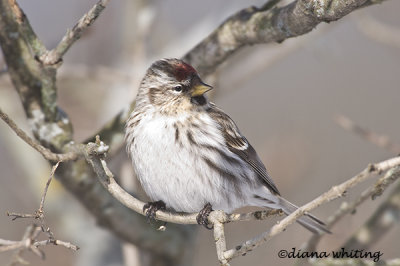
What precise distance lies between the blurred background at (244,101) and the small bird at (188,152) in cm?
42

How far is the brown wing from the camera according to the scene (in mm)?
3123

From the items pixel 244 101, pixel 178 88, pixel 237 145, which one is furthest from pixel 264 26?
pixel 244 101

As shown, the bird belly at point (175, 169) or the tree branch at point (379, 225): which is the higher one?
the bird belly at point (175, 169)

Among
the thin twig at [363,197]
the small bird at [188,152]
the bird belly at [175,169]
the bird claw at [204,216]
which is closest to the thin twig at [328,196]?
the thin twig at [363,197]

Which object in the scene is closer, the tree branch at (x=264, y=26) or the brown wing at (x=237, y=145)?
the tree branch at (x=264, y=26)

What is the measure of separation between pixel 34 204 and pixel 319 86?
13.3 feet

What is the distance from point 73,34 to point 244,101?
4871 millimetres

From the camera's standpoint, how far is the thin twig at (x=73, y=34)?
234cm

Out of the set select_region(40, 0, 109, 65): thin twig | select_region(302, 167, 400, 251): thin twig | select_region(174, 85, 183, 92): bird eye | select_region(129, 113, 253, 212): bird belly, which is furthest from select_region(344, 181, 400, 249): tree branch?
select_region(40, 0, 109, 65): thin twig

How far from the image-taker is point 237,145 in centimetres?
318

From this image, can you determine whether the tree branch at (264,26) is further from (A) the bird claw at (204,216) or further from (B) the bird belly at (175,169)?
(A) the bird claw at (204,216)

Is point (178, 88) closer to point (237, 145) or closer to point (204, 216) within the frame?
point (237, 145)

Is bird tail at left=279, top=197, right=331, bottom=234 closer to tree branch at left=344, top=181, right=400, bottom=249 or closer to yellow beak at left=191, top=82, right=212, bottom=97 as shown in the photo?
tree branch at left=344, top=181, right=400, bottom=249

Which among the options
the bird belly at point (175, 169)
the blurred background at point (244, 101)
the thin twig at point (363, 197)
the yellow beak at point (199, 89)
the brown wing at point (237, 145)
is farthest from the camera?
the blurred background at point (244, 101)
